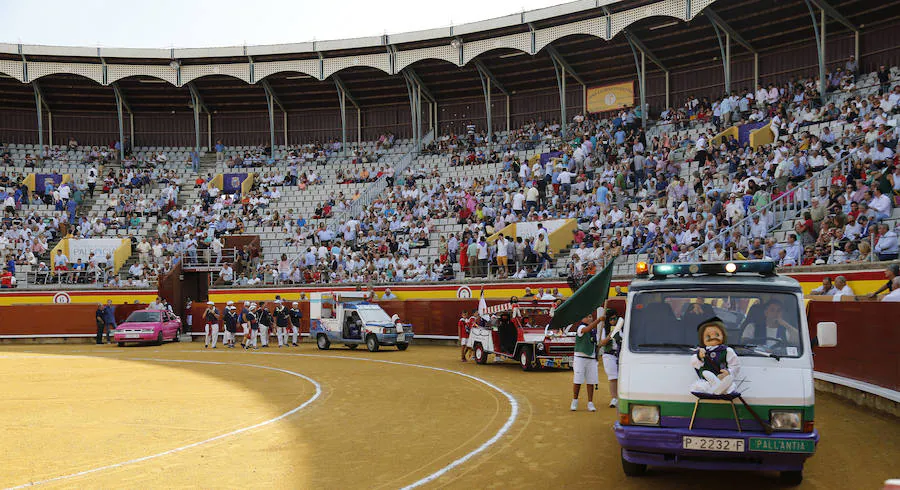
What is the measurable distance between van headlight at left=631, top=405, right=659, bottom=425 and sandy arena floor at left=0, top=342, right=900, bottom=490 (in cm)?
73

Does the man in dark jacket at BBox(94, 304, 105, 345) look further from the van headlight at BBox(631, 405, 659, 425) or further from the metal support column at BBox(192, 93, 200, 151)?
the van headlight at BBox(631, 405, 659, 425)

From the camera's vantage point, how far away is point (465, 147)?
44.7m

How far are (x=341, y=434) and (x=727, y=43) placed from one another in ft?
95.8

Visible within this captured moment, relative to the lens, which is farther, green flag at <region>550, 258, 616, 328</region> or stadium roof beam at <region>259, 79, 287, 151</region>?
stadium roof beam at <region>259, 79, 287, 151</region>

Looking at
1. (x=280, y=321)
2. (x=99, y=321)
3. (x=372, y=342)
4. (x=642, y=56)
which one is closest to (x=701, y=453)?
(x=372, y=342)

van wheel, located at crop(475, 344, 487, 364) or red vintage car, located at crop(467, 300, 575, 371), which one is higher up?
red vintage car, located at crop(467, 300, 575, 371)

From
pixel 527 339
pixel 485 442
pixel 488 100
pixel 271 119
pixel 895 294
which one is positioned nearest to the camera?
pixel 485 442

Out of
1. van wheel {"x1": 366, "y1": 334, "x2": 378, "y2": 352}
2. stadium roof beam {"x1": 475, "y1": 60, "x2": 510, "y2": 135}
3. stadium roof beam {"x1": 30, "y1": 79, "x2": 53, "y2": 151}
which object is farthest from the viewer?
stadium roof beam {"x1": 30, "y1": 79, "x2": 53, "y2": 151}

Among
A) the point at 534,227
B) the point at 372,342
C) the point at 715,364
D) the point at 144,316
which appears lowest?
the point at 372,342

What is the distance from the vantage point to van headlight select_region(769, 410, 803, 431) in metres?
8.02

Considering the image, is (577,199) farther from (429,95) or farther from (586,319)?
(586,319)

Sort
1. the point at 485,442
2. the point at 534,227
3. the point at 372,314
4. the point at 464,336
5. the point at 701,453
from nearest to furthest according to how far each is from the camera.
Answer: the point at 701,453
the point at 485,442
the point at 464,336
the point at 372,314
the point at 534,227

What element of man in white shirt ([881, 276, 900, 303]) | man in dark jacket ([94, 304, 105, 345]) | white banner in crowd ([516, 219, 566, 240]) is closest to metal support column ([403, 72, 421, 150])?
white banner in crowd ([516, 219, 566, 240])

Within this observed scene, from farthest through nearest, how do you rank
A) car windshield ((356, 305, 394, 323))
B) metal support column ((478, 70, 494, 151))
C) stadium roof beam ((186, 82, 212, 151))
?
1. stadium roof beam ((186, 82, 212, 151))
2. metal support column ((478, 70, 494, 151))
3. car windshield ((356, 305, 394, 323))
